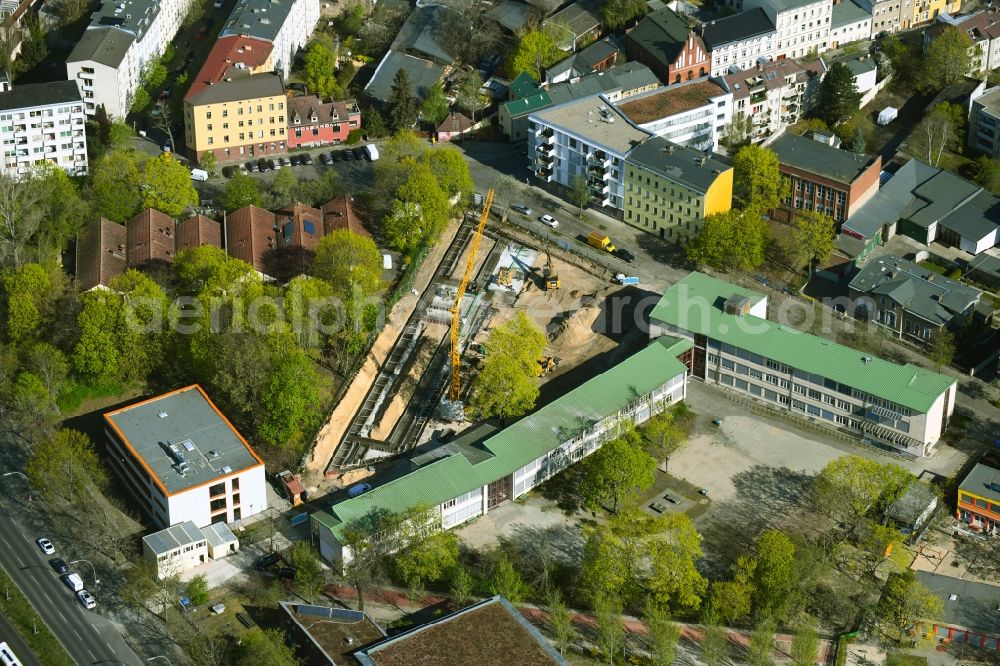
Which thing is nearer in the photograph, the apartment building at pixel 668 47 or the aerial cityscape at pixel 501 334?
the aerial cityscape at pixel 501 334

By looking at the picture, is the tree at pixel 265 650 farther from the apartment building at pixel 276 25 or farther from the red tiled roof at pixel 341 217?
the apartment building at pixel 276 25

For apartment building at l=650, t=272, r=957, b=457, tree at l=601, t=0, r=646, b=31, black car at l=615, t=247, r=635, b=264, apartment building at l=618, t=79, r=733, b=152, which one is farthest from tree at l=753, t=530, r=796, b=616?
tree at l=601, t=0, r=646, b=31

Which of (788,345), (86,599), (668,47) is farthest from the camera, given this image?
(668,47)

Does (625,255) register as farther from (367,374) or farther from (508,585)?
(508,585)

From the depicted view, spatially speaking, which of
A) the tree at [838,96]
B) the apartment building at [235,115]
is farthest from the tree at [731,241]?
the apartment building at [235,115]

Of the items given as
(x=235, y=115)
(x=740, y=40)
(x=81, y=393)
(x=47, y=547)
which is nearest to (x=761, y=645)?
(x=47, y=547)

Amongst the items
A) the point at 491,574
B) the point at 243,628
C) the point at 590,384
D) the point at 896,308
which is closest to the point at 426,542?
the point at 491,574
